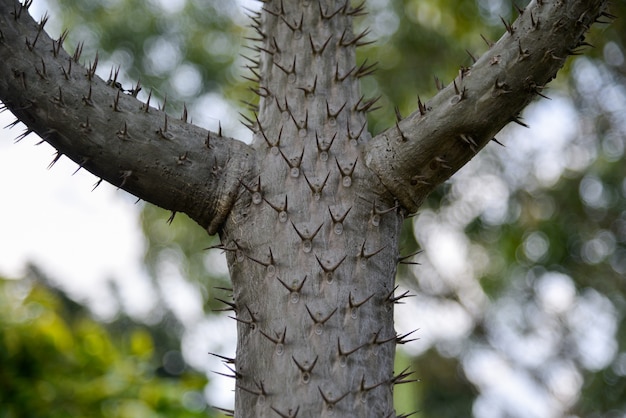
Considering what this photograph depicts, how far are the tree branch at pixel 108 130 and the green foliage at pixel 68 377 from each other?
82.5 inches

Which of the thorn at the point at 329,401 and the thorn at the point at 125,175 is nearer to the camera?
the thorn at the point at 329,401

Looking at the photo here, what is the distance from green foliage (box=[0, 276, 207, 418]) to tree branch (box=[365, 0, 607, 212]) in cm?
251

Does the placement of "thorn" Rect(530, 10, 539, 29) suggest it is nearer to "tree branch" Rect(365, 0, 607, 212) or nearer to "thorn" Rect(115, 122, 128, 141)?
"tree branch" Rect(365, 0, 607, 212)

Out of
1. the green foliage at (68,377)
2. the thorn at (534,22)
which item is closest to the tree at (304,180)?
the thorn at (534,22)

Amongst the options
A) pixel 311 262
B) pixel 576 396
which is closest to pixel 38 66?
pixel 311 262

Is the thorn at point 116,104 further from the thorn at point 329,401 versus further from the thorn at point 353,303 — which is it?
the thorn at point 329,401

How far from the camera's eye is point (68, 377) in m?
4.05

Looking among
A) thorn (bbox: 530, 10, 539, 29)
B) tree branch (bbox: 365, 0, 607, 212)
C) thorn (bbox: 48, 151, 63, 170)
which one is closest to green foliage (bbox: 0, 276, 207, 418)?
thorn (bbox: 48, 151, 63, 170)

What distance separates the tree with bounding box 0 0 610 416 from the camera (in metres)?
1.81

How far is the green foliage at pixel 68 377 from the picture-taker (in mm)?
3766

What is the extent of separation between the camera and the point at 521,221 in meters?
8.24

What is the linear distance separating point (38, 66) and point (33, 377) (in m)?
2.37

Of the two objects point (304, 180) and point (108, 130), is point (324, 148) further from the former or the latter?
point (108, 130)

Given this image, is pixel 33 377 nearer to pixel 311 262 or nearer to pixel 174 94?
pixel 311 262
